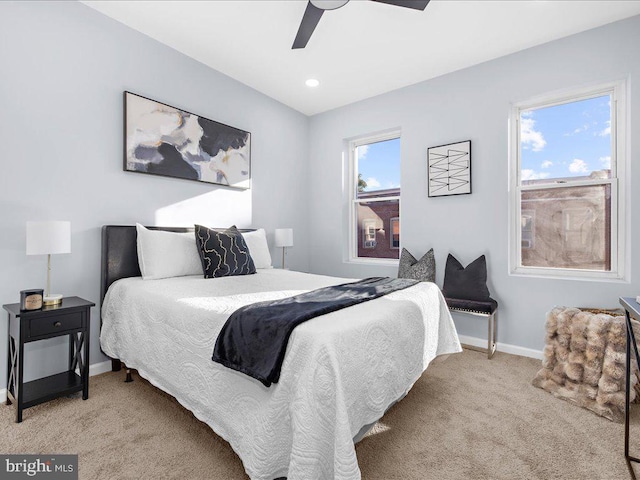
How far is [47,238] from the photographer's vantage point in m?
1.98

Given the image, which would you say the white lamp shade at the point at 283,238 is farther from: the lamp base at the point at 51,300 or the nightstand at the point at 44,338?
the lamp base at the point at 51,300

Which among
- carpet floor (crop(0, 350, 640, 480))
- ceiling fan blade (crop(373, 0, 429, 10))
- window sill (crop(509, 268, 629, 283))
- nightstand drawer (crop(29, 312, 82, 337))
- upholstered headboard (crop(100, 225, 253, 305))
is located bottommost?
carpet floor (crop(0, 350, 640, 480))

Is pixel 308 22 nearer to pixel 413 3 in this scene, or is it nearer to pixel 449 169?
pixel 413 3

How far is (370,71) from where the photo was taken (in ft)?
11.3

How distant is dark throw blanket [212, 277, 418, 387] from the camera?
1307mm

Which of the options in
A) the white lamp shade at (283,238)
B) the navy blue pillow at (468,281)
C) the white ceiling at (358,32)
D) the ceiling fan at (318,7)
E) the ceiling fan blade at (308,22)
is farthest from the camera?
the white lamp shade at (283,238)

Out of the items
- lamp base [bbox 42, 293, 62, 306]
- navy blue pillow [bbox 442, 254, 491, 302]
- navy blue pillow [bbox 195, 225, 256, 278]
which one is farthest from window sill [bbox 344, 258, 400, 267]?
lamp base [bbox 42, 293, 62, 306]

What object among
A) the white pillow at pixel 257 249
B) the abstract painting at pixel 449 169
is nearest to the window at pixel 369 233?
the abstract painting at pixel 449 169

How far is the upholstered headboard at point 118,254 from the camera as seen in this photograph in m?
2.51

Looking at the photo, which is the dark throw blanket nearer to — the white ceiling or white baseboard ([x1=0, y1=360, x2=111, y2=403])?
white baseboard ([x1=0, y1=360, x2=111, y2=403])

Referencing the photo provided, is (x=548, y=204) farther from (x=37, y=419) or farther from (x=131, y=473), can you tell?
(x=37, y=419)

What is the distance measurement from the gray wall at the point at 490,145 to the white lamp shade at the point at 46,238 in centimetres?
301

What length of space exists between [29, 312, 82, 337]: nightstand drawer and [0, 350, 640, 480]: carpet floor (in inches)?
19.9

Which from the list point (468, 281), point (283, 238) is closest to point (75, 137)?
point (283, 238)
